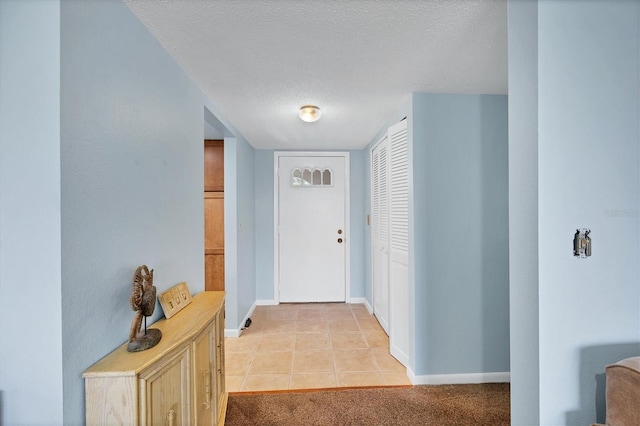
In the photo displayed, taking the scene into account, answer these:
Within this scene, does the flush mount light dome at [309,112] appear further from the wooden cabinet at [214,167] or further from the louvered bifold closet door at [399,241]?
the wooden cabinet at [214,167]

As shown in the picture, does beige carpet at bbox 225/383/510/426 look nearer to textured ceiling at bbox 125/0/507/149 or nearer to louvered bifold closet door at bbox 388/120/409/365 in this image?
louvered bifold closet door at bbox 388/120/409/365

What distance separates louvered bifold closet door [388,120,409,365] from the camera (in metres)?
2.44

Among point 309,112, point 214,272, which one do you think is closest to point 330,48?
point 309,112

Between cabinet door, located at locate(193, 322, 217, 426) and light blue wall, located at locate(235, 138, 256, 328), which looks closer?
cabinet door, located at locate(193, 322, 217, 426)

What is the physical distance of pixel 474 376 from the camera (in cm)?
225

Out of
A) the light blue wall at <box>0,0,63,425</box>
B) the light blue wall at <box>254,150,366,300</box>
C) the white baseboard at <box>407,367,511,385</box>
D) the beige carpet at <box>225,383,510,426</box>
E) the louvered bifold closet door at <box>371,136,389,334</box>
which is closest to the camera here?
the light blue wall at <box>0,0,63,425</box>

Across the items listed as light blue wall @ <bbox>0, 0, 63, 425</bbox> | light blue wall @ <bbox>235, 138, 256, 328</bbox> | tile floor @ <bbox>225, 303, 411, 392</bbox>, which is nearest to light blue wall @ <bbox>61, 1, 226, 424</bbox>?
light blue wall @ <bbox>0, 0, 63, 425</bbox>

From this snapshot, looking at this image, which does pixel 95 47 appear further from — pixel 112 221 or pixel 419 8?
pixel 419 8

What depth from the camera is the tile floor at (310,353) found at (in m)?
2.29

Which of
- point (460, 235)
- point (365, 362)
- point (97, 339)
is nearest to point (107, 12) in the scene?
point (97, 339)

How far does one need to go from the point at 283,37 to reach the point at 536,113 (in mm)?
1231

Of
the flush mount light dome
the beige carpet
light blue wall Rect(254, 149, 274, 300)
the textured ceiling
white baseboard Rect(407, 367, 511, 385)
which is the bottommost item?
the beige carpet

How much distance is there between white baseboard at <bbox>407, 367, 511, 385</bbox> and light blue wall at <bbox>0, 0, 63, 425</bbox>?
2.19m

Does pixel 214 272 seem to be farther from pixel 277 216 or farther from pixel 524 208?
pixel 524 208
